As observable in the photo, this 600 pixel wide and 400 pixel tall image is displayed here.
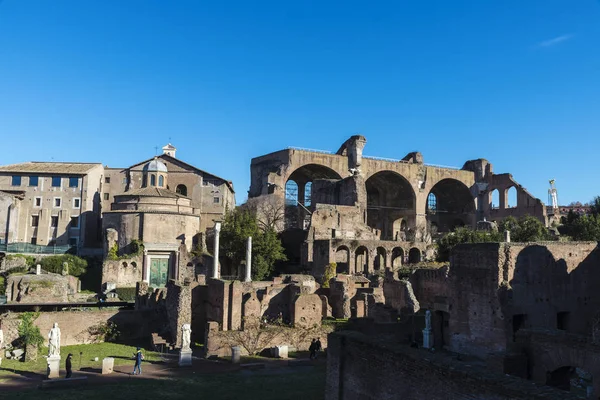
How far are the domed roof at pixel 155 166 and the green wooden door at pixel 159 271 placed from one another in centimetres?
918

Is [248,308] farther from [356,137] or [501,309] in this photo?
[356,137]

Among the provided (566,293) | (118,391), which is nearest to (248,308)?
(118,391)

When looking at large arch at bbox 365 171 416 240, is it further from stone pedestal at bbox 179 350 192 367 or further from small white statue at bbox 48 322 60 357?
small white statue at bbox 48 322 60 357

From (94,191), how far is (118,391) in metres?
34.0

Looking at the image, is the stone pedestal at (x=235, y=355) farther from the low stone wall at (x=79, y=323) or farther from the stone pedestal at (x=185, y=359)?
the low stone wall at (x=79, y=323)

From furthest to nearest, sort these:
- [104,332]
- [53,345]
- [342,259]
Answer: [342,259] < [104,332] < [53,345]

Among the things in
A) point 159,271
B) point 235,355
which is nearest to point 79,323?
point 235,355

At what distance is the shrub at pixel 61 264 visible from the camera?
36375 mm

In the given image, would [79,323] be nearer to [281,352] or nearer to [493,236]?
[281,352]

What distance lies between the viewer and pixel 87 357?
65.4 ft

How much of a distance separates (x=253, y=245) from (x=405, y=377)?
28214mm

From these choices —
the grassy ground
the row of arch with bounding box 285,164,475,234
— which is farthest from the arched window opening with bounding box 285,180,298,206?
the grassy ground

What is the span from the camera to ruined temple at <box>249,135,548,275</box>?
41.3 m

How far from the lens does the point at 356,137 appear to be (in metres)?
51.8
